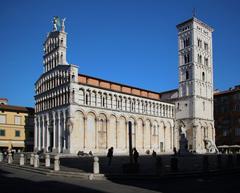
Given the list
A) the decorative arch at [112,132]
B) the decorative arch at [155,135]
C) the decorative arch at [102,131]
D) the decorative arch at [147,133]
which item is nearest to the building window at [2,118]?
the decorative arch at [102,131]

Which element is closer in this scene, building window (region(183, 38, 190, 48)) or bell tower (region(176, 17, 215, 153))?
bell tower (region(176, 17, 215, 153))

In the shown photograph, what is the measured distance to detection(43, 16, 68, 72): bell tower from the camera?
56.1 metres

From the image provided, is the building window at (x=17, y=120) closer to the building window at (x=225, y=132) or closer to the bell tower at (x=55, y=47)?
the bell tower at (x=55, y=47)

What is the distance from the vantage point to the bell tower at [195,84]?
6719 centimetres

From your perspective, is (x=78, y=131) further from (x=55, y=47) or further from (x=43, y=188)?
(x=43, y=188)

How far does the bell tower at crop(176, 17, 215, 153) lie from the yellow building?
3246 centimetres

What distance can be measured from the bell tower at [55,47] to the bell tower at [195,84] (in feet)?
92.7

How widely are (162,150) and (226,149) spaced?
14257 mm

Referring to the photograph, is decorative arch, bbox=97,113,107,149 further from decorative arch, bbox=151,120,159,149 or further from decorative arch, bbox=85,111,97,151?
decorative arch, bbox=151,120,159,149

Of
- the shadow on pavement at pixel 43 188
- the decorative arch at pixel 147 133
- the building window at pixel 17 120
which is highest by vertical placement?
the building window at pixel 17 120

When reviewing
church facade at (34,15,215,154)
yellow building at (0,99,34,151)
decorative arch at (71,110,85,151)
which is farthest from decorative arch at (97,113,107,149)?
yellow building at (0,99,34,151)

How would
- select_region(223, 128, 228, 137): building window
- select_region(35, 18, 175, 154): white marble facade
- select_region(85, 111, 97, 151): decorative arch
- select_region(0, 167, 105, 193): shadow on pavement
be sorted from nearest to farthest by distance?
select_region(0, 167, 105, 193): shadow on pavement < select_region(35, 18, 175, 154): white marble facade < select_region(85, 111, 97, 151): decorative arch < select_region(223, 128, 228, 137): building window

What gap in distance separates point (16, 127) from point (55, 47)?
18813 millimetres

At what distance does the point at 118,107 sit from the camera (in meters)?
58.2
